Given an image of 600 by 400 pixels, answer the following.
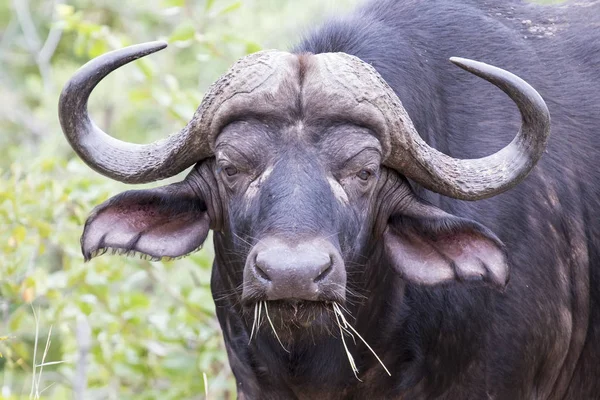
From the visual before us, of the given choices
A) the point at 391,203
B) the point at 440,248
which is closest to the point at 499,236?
the point at 440,248

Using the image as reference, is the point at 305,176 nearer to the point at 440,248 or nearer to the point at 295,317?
the point at 295,317

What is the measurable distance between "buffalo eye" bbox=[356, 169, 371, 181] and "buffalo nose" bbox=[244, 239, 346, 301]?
56 centimetres

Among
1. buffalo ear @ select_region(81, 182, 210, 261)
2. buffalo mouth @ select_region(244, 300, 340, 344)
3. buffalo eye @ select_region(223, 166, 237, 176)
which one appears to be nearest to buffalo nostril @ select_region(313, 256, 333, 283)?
buffalo mouth @ select_region(244, 300, 340, 344)

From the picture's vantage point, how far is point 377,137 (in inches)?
201

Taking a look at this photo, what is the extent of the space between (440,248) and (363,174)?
594 mm

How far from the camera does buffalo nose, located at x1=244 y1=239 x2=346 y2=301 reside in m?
4.42

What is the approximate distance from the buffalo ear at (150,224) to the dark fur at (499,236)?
0.26 metres

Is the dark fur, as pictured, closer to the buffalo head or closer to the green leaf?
the buffalo head

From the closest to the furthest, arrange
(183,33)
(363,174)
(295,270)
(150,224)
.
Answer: (295,270), (363,174), (150,224), (183,33)

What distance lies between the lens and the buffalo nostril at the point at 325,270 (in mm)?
4477

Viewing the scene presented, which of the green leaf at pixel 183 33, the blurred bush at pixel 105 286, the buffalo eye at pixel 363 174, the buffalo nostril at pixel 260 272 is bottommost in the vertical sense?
the blurred bush at pixel 105 286

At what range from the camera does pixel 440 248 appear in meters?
5.37

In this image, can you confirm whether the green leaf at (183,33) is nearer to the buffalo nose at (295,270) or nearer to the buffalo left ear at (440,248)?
the buffalo left ear at (440,248)

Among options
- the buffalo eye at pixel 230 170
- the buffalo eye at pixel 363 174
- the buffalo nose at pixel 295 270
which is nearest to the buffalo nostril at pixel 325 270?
the buffalo nose at pixel 295 270
